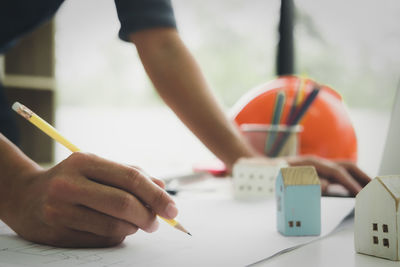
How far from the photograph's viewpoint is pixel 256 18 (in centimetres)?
171

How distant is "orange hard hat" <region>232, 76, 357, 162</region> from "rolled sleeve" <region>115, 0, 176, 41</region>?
0.93ft

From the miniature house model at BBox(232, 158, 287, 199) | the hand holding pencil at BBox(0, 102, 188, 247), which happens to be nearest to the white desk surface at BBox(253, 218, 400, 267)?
the hand holding pencil at BBox(0, 102, 188, 247)

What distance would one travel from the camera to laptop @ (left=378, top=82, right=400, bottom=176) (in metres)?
0.53

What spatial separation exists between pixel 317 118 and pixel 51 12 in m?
0.72

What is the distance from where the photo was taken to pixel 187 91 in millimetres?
959

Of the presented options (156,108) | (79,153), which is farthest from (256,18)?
(79,153)

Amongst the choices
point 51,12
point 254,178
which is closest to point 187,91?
point 254,178

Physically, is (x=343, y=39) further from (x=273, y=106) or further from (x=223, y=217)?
(x=223, y=217)

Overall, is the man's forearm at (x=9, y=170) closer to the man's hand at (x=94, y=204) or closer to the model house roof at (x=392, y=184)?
the man's hand at (x=94, y=204)

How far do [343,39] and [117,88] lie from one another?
1.07 meters

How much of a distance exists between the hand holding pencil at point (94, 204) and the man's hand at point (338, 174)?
1.37 ft

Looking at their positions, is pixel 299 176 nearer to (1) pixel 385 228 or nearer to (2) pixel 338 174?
(1) pixel 385 228

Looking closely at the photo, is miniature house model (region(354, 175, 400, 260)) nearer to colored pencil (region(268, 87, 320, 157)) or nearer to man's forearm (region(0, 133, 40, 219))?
man's forearm (region(0, 133, 40, 219))

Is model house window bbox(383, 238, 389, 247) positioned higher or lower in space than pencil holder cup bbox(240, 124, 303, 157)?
higher
